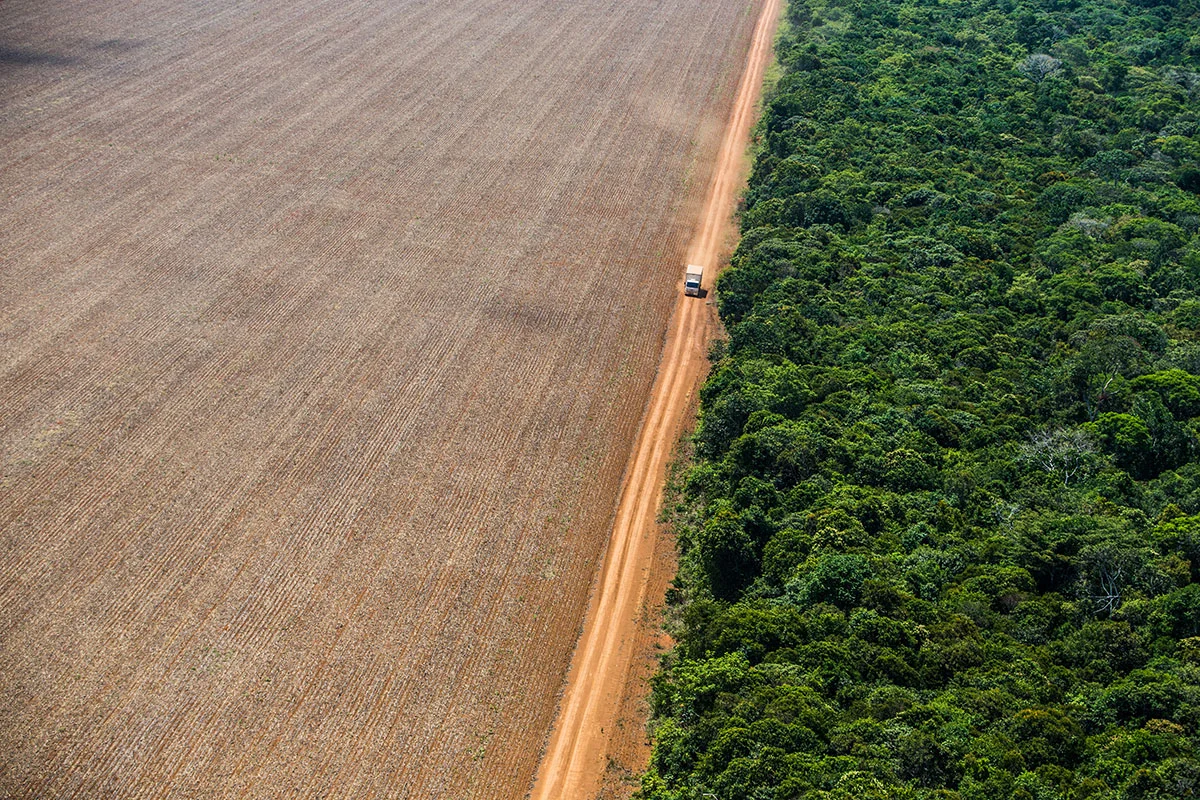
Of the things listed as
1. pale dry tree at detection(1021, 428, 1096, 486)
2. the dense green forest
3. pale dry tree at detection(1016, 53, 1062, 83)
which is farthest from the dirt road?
pale dry tree at detection(1016, 53, 1062, 83)

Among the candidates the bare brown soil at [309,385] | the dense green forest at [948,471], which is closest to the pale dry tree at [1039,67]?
the dense green forest at [948,471]

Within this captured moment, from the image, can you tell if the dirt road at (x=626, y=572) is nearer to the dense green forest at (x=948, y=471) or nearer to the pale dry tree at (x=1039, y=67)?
the dense green forest at (x=948, y=471)

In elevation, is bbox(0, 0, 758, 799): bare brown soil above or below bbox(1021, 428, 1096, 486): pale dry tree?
below

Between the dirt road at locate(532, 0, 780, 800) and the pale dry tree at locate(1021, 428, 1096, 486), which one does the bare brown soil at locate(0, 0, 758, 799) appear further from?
the pale dry tree at locate(1021, 428, 1096, 486)

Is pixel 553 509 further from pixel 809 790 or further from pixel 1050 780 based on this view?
pixel 1050 780

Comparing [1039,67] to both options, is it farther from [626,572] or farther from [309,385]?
[309,385]

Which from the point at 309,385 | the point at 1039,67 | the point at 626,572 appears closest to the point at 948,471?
the point at 626,572

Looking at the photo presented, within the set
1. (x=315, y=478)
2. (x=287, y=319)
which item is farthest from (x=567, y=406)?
(x=287, y=319)
